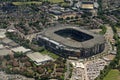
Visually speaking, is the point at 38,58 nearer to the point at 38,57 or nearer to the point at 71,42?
the point at 38,57

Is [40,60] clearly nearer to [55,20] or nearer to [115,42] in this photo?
[115,42]

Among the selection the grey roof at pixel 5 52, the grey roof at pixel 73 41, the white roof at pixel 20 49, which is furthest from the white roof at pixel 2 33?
the grey roof at pixel 73 41

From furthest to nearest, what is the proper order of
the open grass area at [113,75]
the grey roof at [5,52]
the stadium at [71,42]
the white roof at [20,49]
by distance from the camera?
the white roof at [20,49] → the stadium at [71,42] → the grey roof at [5,52] → the open grass area at [113,75]

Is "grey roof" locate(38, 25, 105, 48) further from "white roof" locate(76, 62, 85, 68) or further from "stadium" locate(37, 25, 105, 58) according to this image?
"white roof" locate(76, 62, 85, 68)

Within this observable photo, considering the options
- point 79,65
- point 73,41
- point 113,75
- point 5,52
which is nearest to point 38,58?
point 5,52

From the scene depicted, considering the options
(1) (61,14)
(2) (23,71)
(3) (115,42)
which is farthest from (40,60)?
(1) (61,14)

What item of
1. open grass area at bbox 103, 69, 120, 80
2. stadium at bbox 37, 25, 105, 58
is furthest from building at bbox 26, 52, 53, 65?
open grass area at bbox 103, 69, 120, 80

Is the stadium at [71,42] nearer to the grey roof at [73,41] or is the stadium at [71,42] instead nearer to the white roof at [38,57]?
the grey roof at [73,41]
